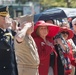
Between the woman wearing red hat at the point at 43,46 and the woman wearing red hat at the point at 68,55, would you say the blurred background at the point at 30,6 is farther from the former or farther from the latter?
the woman wearing red hat at the point at 43,46

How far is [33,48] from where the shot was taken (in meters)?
5.38

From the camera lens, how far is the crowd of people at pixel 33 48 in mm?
4953

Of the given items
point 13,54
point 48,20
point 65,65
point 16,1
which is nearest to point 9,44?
point 13,54

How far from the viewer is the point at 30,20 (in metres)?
5.48

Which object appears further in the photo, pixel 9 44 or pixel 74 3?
pixel 74 3

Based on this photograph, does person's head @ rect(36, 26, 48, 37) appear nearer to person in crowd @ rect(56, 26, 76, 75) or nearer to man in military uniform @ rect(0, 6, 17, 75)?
person in crowd @ rect(56, 26, 76, 75)

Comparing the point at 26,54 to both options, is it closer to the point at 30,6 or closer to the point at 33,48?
the point at 33,48

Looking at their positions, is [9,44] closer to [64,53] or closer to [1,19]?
[1,19]

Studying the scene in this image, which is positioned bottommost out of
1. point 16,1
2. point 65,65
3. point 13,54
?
point 16,1

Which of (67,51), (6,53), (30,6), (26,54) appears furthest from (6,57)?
(30,6)

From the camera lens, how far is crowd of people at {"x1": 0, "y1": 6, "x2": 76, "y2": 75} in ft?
16.3

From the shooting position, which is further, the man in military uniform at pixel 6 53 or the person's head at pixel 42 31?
the person's head at pixel 42 31

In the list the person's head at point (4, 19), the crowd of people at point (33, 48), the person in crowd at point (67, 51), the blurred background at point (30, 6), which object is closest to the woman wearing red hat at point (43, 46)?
the crowd of people at point (33, 48)

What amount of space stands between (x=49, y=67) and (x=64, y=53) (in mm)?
472
